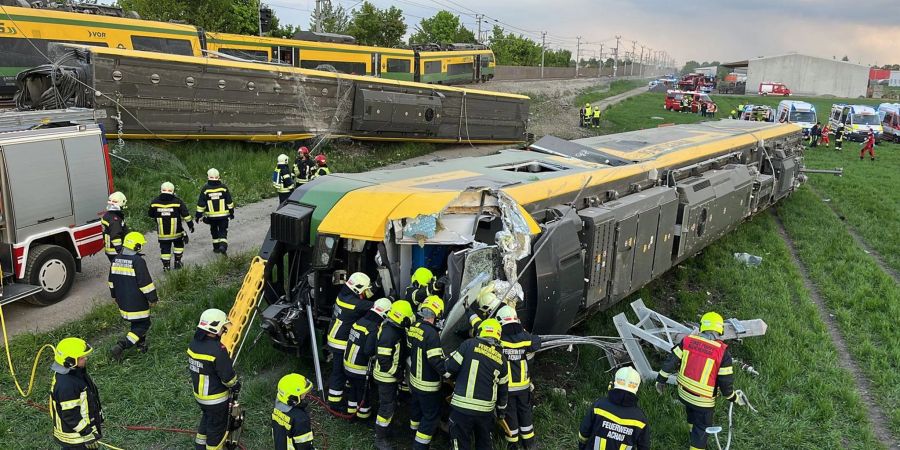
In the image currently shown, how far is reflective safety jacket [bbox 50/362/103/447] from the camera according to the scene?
4648 mm

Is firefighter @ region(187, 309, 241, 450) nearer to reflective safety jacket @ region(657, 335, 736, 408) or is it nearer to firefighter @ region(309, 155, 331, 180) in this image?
reflective safety jacket @ region(657, 335, 736, 408)

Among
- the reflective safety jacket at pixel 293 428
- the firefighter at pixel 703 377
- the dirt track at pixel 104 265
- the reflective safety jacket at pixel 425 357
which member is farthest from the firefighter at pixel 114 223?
the firefighter at pixel 703 377

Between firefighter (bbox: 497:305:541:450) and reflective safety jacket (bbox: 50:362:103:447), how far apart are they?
328 centimetres

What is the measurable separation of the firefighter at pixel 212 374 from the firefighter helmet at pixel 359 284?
114cm

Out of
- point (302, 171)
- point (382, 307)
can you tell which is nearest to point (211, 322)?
point (382, 307)

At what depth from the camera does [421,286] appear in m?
5.67

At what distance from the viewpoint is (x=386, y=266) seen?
5.96m

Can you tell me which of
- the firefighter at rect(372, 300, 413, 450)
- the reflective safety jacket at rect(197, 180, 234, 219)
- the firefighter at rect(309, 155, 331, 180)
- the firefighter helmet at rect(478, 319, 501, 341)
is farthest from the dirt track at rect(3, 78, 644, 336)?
the firefighter helmet at rect(478, 319, 501, 341)

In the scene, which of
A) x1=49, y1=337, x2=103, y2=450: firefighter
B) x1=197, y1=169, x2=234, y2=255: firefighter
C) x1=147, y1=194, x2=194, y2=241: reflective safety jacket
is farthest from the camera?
x1=197, y1=169, x2=234, y2=255: firefighter

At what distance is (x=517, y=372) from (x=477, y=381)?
1.78ft

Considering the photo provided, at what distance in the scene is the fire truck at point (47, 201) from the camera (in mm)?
7766

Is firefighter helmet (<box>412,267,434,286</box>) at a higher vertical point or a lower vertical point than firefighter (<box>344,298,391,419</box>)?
higher

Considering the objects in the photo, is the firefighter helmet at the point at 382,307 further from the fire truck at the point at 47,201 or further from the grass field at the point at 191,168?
the grass field at the point at 191,168

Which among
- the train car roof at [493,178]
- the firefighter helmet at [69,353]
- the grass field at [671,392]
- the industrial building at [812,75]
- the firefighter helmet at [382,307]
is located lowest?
the grass field at [671,392]
